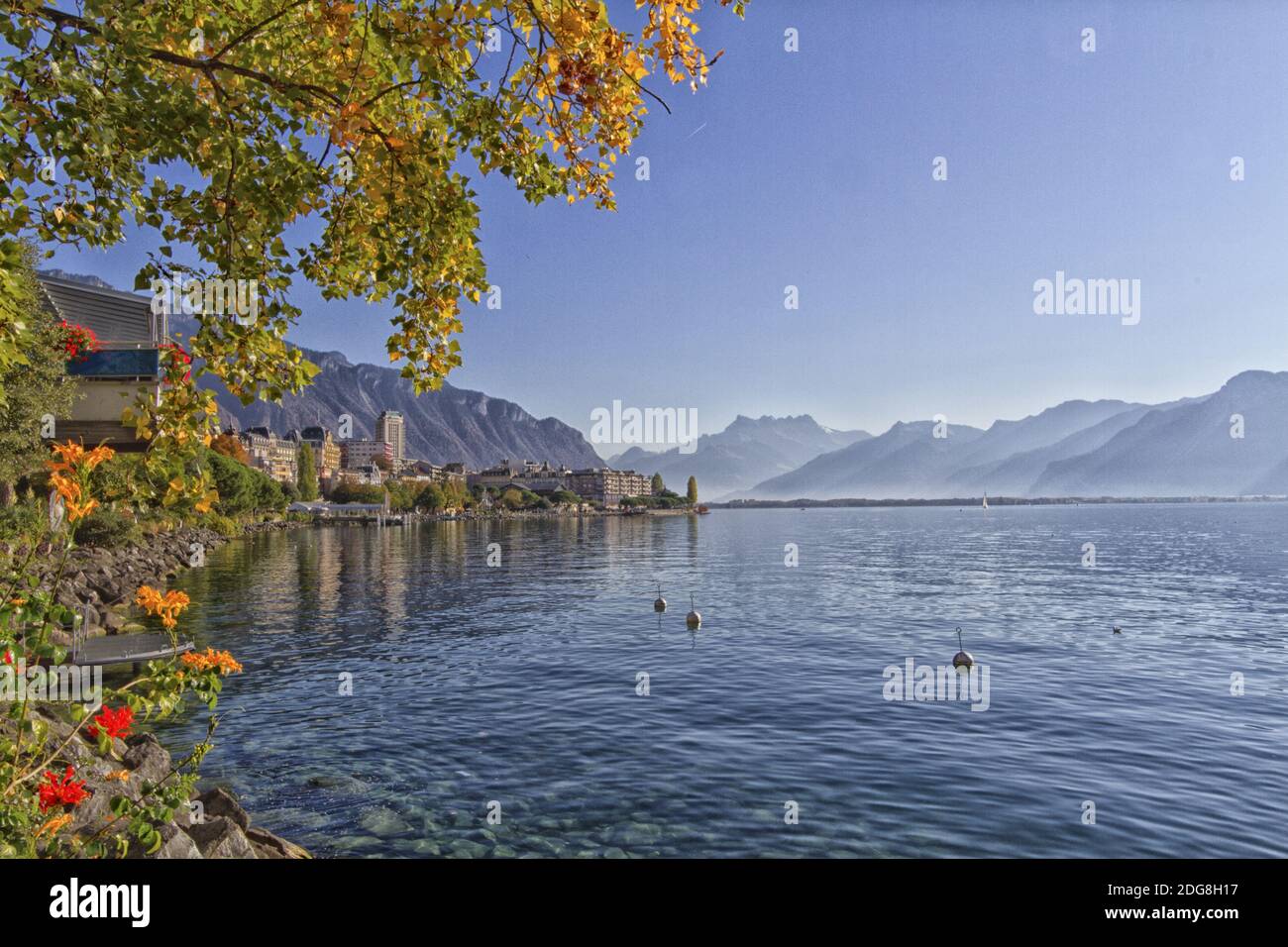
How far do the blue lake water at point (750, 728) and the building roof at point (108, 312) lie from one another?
61.1ft

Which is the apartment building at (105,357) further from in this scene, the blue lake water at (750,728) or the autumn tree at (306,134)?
the autumn tree at (306,134)

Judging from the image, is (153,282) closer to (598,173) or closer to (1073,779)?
(598,173)

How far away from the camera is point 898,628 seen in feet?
132

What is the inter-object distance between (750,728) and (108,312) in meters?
52.6

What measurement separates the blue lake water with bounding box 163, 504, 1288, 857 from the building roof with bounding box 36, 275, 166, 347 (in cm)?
1861

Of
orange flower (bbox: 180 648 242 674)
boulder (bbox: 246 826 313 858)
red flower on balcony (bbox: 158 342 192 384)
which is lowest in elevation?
boulder (bbox: 246 826 313 858)

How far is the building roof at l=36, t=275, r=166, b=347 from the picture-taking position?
49.6m

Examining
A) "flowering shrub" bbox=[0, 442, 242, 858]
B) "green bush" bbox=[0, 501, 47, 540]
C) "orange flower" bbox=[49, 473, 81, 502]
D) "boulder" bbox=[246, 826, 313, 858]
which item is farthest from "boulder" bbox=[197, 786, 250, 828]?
"green bush" bbox=[0, 501, 47, 540]

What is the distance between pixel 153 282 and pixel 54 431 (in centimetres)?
4512

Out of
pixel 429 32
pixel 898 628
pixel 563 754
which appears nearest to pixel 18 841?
pixel 429 32

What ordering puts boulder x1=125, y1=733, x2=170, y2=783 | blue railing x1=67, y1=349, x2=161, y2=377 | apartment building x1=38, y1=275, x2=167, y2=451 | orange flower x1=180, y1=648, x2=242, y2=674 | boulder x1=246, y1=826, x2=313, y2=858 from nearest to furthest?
orange flower x1=180, y1=648, x2=242, y2=674
boulder x1=246, y1=826, x2=313, y2=858
boulder x1=125, y1=733, x2=170, y2=783
apartment building x1=38, y1=275, x2=167, y2=451
blue railing x1=67, y1=349, x2=161, y2=377

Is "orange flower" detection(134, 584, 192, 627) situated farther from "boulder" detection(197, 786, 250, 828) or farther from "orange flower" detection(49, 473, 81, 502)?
"boulder" detection(197, 786, 250, 828)

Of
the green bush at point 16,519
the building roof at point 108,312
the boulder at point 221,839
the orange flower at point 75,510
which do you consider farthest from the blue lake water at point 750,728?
the building roof at point 108,312
